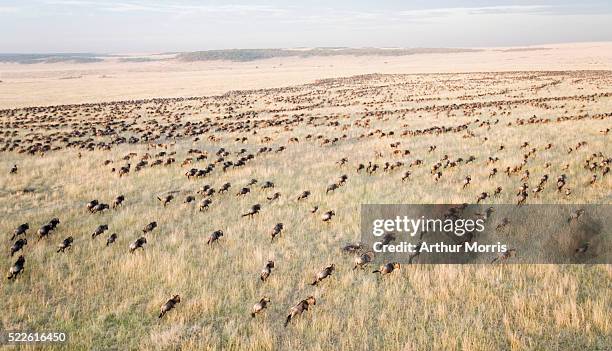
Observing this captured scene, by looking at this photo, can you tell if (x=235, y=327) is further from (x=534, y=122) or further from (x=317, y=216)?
(x=534, y=122)

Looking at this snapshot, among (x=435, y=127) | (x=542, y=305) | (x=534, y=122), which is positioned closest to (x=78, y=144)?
(x=435, y=127)

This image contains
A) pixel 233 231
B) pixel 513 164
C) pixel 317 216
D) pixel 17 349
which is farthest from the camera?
pixel 513 164

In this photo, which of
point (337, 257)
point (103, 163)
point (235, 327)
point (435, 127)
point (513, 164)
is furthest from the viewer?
point (435, 127)

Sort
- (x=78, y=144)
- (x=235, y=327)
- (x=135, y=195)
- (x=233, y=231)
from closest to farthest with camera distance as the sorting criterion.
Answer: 1. (x=235, y=327)
2. (x=233, y=231)
3. (x=135, y=195)
4. (x=78, y=144)

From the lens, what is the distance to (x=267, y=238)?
10.1 m

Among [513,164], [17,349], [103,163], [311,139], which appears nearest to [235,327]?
[17,349]

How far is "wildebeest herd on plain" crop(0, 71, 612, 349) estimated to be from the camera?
6.46 m

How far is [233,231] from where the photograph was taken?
10.5 metres

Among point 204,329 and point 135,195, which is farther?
point 135,195

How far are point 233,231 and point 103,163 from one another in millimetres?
11837

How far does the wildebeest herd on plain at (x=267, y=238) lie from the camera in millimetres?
6457

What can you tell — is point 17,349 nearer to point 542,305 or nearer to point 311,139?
point 542,305

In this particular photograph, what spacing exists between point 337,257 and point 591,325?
4.41m

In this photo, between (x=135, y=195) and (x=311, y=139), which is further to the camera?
(x=311, y=139)
